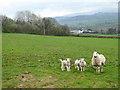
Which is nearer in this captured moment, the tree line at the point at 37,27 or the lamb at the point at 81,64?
the lamb at the point at 81,64

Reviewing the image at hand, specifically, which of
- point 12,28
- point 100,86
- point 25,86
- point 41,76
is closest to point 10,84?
point 25,86

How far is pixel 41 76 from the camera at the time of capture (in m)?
12.2

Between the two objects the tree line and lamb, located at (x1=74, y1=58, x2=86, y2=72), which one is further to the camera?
the tree line

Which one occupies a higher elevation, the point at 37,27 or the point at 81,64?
the point at 37,27

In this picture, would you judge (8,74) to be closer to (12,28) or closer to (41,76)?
(41,76)

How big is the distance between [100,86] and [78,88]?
1238mm

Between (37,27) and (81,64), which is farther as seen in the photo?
(37,27)

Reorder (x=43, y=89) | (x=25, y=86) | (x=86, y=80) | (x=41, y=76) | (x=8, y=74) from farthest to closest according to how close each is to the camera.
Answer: (x=8, y=74) < (x=41, y=76) < (x=86, y=80) < (x=25, y=86) < (x=43, y=89)

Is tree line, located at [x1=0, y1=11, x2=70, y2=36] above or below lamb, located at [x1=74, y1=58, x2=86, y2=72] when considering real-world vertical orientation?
above

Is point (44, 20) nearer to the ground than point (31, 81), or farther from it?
farther from it

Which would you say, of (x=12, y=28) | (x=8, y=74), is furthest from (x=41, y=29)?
(x=8, y=74)

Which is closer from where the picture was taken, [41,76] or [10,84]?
[10,84]

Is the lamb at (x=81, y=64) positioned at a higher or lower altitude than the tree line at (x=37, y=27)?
lower

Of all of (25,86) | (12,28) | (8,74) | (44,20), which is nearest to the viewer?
(25,86)
